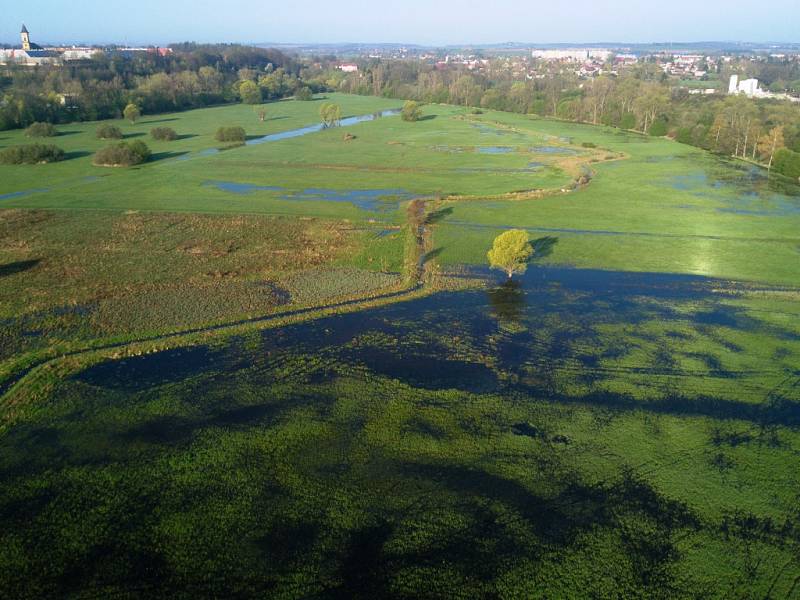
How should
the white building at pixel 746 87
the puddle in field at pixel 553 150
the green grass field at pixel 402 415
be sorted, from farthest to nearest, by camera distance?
the white building at pixel 746 87 → the puddle in field at pixel 553 150 → the green grass field at pixel 402 415

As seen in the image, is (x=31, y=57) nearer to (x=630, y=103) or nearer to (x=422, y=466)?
(x=630, y=103)

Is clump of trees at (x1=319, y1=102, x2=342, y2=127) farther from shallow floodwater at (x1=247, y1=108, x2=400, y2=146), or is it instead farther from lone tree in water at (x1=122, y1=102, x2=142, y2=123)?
lone tree in water at (x1=122, y1=102, x2=142, y2=123)

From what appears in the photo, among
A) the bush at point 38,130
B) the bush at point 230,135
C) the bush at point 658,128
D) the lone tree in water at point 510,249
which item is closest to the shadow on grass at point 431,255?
the lone tree in water at point 510,249

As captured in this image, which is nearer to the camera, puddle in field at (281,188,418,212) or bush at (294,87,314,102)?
puddle in field at (281,188,418,212)

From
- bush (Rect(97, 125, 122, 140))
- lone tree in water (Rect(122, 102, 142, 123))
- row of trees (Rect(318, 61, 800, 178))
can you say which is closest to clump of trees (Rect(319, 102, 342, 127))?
lone tree in water (Rect(122, 102, 142, 123))

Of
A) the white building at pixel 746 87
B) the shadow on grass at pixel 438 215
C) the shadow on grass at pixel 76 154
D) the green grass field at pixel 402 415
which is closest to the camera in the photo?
the green grass field at pixel 402 415

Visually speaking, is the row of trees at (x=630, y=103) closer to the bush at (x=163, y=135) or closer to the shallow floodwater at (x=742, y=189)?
the shallow floodwater at (x=742, y=189)

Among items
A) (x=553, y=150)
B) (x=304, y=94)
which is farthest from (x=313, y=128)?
(x=304, y=94)
